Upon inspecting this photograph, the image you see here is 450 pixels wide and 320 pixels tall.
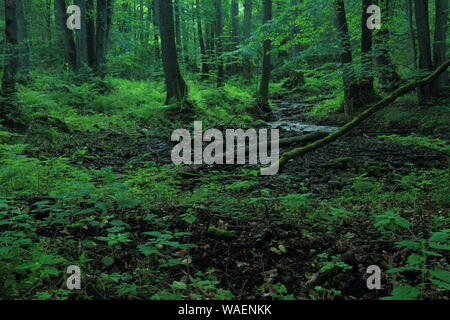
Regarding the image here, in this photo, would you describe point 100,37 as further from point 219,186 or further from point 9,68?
point 219,186

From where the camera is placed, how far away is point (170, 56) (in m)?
11.3

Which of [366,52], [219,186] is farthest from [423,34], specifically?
[219,186]

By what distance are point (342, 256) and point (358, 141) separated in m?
6.44

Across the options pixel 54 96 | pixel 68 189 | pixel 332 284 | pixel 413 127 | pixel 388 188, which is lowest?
pixel 332 284

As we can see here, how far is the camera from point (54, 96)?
37.8 feet

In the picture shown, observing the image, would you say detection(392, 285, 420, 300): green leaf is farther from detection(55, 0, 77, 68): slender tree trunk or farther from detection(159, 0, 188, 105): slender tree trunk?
detection(55, 0, 77, 68): slender tree trunk

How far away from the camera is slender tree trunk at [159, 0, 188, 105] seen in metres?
11.1

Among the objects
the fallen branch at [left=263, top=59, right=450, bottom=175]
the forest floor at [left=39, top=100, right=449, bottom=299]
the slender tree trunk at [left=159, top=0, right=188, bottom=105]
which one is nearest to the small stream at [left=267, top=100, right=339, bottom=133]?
the slender tree trunk at [left=159, top=0, right=188, bottom=105]

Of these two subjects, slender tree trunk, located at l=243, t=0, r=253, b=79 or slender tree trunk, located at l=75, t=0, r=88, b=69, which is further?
slender tree trunk, located at l=243, t=0, r=253, b=79

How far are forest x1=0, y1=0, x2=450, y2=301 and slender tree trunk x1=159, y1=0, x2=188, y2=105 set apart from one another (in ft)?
0.19

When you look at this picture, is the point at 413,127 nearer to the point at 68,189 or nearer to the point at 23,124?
the point at 68,189

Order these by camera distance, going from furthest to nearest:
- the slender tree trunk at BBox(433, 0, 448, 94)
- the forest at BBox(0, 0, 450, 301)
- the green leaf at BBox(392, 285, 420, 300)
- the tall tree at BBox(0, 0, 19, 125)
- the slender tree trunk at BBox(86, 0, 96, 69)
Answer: the slender tree trunk at BBox(86, 0, 96, 69) → the slender tree trunk at BBox(433, 0, 448, 94) → the tall tree at BBox(0, 0, 19, 125) → the forest at BBox(0, 0, 450, 301) → the green leaf at BBox(392, 285, 420, 300)

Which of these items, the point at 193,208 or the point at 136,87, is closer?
the point at 193,208

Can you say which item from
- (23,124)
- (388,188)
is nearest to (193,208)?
(388,188)
